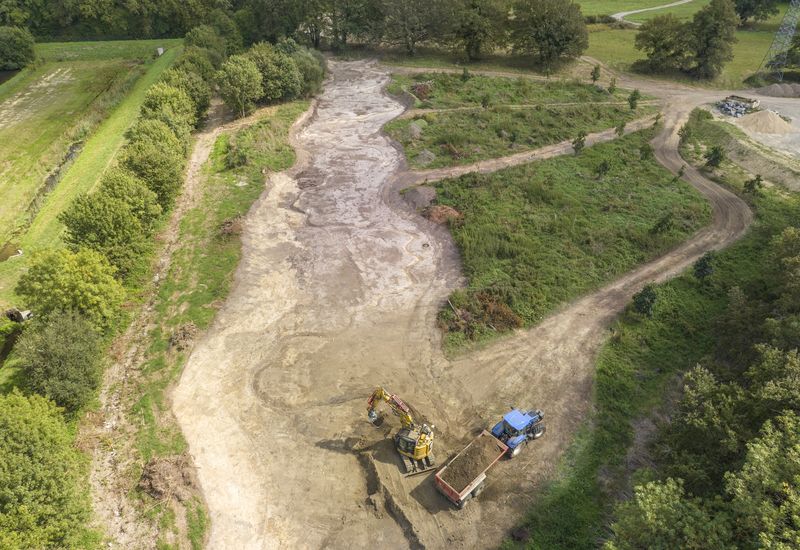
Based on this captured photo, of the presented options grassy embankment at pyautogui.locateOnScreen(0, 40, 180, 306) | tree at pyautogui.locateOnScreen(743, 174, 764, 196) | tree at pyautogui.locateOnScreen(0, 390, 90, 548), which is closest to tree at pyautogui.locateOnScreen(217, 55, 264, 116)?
grassy embankment at pyautogui.locateOnScreen(0, 40, 180, 306)

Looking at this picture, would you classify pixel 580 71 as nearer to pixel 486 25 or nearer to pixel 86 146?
pixel 486 25

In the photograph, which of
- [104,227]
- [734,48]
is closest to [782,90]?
[734,48]

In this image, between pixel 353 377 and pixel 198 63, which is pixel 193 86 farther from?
pixel 353 377

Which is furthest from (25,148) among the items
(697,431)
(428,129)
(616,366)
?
(697,431)

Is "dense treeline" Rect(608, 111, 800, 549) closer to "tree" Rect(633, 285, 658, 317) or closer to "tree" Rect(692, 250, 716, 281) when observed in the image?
"tree" Rect(633, 285, 658, 317)

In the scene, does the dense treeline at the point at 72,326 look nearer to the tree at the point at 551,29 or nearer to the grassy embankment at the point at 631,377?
the grassy embankment at the point at 631,377

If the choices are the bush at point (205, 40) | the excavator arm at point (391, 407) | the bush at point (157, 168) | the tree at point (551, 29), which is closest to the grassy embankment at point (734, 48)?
the tree at point (551, 29)
